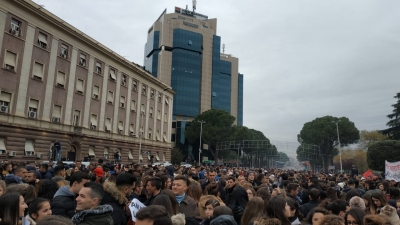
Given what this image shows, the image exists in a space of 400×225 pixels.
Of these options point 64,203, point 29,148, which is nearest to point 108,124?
point 29,148

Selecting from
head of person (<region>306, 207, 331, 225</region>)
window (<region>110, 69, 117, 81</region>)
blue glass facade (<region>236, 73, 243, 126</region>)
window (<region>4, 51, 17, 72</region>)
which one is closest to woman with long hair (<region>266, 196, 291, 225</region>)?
head of person (<region>306, 207, 331, 225</region>)

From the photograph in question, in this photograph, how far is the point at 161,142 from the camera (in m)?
51.2

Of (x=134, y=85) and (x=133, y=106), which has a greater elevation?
(x=134, y=85)

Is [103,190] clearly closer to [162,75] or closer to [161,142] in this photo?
[161,142]

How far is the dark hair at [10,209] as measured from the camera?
3597 millimetres

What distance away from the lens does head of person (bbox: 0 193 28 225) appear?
359 cm

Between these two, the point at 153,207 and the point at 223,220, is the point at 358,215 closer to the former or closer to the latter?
the point at 223,220

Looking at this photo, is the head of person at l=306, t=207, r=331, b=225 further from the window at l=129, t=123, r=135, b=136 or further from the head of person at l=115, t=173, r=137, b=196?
the window at l=129, t=123, r=135, b=136

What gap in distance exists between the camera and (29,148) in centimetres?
2708

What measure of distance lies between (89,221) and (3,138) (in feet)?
85.4

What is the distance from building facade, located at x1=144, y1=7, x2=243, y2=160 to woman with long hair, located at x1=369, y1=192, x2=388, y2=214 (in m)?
72.0

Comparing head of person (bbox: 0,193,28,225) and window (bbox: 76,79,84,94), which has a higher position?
window (bbox: 76,79,84,94)

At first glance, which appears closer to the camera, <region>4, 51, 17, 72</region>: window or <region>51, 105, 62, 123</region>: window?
<region>4, 51, 17, 72</region>: window

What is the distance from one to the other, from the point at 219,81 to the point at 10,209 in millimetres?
94831
